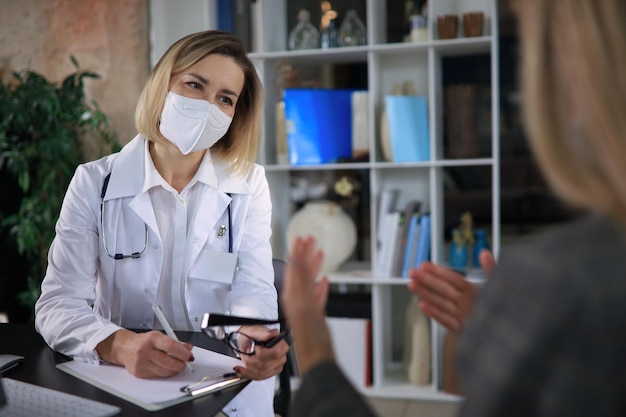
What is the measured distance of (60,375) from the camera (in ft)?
4.29

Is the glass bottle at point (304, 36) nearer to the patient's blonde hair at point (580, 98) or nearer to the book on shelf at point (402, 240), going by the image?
the book on shelf at point (402, 240)

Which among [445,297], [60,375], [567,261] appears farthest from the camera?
[60,375]

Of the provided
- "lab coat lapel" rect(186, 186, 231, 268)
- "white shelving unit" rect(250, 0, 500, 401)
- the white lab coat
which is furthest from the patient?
"white shelving unit" rect(250, 0, 500, 401)

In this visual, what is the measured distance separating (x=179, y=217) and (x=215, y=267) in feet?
0.56

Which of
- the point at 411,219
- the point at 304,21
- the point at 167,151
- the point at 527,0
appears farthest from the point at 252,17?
the point at 527,0

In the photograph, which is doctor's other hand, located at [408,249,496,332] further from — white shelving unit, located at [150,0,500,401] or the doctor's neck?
white shelving unit, located at [150,0,500,401]

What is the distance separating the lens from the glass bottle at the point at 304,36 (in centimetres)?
332

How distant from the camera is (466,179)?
3.43 m

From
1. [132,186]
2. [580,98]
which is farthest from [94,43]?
[580,98]

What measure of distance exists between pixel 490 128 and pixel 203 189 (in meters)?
1.89

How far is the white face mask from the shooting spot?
74.0 inches

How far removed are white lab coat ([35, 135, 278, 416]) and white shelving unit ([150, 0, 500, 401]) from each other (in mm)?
1386

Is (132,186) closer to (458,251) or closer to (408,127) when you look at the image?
(408,127)

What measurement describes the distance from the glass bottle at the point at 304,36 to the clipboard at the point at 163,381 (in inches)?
86.5
